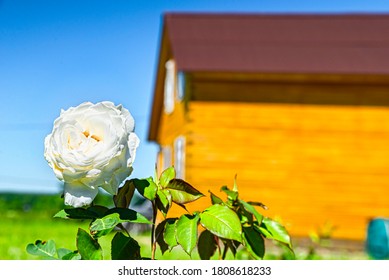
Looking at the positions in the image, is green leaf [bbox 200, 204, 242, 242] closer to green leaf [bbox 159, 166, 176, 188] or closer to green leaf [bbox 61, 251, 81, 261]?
green leaf [bbox 159, 166, 176, 188]

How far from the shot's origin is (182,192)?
150cm

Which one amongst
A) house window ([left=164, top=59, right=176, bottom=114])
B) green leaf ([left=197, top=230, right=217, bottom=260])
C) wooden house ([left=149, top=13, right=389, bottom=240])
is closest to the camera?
green leaf ([left=197, top=230, right=217, bottom=260])

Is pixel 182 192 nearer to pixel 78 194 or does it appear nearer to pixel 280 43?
pixel 78 194

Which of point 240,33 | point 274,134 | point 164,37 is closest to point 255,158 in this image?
point 274,134

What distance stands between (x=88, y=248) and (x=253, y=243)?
357mm

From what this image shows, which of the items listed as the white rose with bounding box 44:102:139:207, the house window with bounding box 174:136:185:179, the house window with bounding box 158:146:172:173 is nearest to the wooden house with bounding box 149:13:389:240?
the house window with bounding box 174:136:185:179

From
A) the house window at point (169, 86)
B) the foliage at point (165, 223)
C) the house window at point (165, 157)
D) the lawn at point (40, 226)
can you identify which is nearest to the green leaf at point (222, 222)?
the foliage at point (165, 223)

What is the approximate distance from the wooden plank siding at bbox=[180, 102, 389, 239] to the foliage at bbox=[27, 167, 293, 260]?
1223 cm

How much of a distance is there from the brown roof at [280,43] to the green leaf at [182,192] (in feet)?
38.9

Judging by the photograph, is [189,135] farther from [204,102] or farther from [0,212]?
[0,212]

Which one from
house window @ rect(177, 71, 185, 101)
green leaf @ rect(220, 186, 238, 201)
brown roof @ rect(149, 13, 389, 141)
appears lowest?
green leaf @ rect(220, 186, 238, 201)

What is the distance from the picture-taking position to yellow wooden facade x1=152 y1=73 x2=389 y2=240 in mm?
13875

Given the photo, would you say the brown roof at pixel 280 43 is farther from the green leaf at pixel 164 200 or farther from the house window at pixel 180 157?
the green leaf at pixel 164 200

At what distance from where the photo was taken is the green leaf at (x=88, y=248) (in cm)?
146
